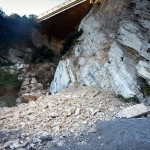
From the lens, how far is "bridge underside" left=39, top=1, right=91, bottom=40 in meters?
18.6

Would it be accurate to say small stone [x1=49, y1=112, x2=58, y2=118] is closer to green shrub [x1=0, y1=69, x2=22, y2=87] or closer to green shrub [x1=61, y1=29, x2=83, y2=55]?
green shrub [x1=0, y1=69, x2=22, y2=87]

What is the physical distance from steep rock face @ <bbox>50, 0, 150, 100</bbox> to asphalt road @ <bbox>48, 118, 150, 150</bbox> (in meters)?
2.70

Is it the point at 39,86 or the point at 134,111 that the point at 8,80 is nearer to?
the point at 39,86

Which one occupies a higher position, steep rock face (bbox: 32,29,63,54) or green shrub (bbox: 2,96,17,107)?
steep rock face (bbox: 32,29,63,54)

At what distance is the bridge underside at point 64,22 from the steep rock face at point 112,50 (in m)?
1.86

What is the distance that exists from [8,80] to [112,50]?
264 inches

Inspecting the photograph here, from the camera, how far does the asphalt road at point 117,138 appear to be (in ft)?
21.0

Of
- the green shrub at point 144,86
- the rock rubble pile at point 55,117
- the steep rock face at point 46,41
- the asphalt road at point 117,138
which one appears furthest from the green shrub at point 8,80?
the asphalt road at point 117,138

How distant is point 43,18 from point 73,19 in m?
2.19

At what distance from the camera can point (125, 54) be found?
11.7 m

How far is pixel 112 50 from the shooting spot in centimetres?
1264

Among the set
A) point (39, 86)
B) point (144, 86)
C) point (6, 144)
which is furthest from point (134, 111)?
point (39, 86)

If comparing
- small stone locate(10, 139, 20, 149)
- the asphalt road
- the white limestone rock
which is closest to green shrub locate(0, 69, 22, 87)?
the white limestone rock

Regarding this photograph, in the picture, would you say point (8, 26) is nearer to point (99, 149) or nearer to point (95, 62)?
point (95, 62)
